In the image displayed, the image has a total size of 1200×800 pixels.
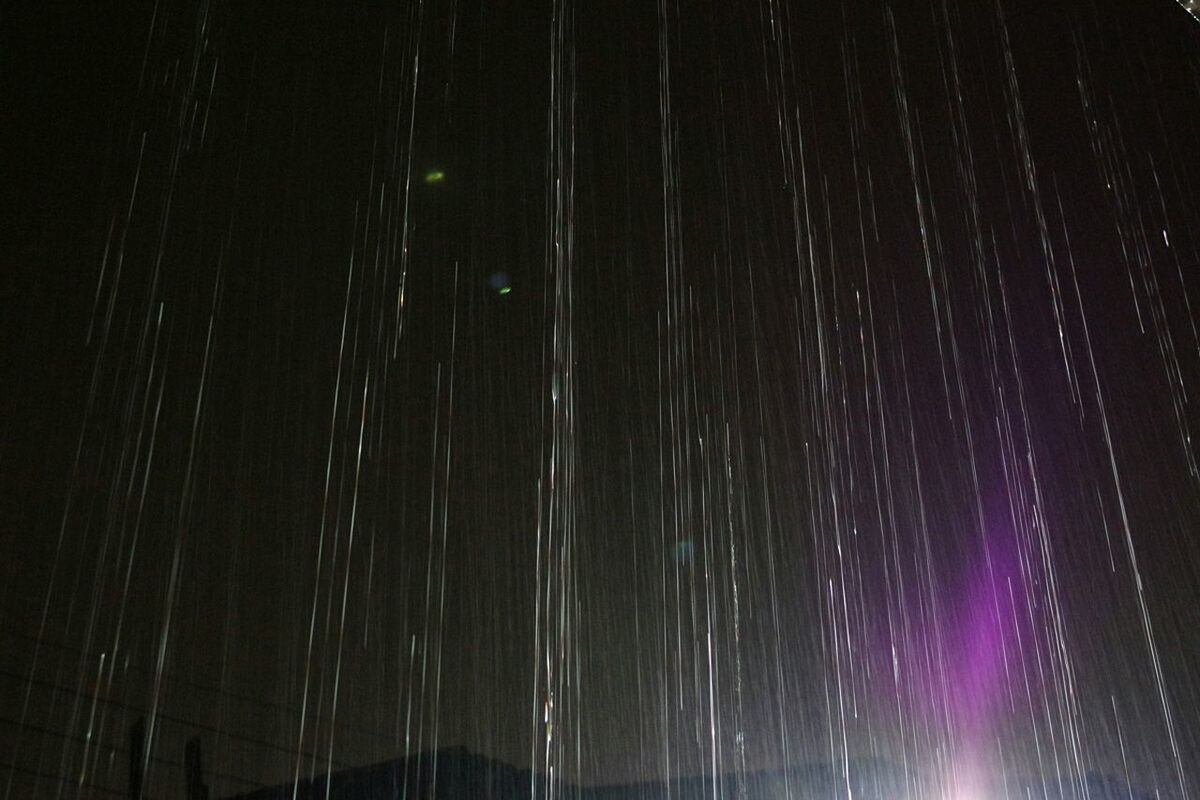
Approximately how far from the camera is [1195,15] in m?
5.93

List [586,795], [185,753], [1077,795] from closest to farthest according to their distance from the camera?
[185,753] → [586,795] → [1077,795]

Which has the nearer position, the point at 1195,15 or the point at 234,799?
the point at 1195,15

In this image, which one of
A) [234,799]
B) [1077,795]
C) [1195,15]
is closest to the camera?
[1195,15]

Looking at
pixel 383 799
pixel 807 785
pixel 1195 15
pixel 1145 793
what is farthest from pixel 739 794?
pixel 1195 15

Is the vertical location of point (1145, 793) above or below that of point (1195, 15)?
below

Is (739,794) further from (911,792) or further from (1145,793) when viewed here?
(1145,793)

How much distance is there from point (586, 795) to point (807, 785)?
2893 mm

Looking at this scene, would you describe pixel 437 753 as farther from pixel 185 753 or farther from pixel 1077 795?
pixel 1077 795

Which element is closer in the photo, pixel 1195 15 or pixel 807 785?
pixel 1195 15

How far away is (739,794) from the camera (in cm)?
1351

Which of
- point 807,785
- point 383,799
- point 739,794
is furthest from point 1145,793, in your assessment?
point 383,799

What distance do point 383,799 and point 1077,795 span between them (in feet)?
29.9

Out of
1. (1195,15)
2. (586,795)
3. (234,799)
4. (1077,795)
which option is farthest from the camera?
(1077,795)

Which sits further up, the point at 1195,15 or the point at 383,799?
the point at 1195,15
